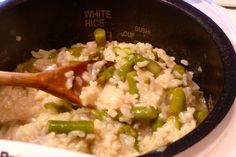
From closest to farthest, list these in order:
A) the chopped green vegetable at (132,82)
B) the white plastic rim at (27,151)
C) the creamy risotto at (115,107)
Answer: the white plastic rim at (27,151) → the creamy risotto at (115,107) → the chopped green vegetable at (132,82)

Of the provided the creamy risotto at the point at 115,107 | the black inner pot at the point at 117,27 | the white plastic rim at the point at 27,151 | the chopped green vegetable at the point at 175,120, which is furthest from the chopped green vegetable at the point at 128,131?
the white plastic rim at the point at 27,151

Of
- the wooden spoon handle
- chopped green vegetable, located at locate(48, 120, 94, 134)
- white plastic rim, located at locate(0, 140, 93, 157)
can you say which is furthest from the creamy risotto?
white plastic rim, located at locate(0, 140, 93, 157)

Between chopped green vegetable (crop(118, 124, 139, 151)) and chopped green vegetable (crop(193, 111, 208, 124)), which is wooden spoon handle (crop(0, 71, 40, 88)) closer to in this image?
chopped green vegetable (crop(118, 124, 139, 151))

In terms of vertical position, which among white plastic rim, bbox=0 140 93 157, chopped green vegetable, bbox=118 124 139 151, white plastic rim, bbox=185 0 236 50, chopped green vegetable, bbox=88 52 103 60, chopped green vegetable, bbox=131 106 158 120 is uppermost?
white plastic rim, bbox=185 0 236 50

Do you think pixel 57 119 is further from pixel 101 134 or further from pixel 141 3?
pixel 141 3

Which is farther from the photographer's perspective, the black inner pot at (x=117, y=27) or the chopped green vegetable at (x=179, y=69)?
the chopped green vegetable at (x=179, y=69)

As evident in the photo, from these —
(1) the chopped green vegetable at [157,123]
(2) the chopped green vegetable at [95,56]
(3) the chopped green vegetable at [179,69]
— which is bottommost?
(1) the chopped green vegetable at [157,123]

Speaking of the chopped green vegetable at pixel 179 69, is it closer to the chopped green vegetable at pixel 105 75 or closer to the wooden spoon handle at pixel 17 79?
the chopped green vegetable at pixel 105 75

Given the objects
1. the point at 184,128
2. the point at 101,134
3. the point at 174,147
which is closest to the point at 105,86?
the point at 101,134
